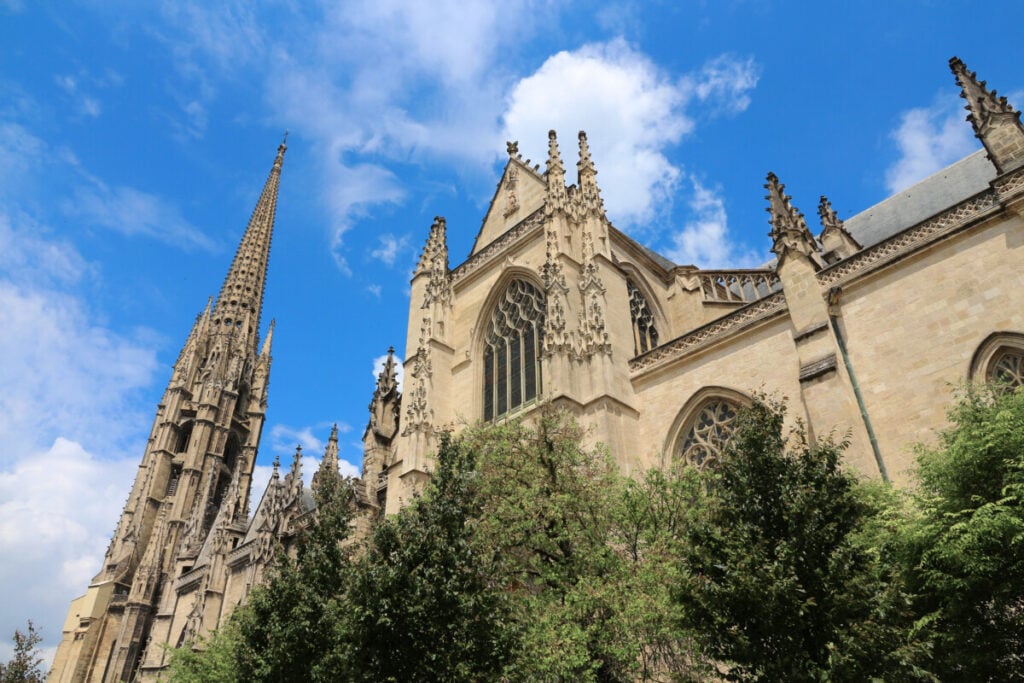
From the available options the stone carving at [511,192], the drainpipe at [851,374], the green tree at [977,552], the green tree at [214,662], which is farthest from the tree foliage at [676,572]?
the stone carving at [511,192]

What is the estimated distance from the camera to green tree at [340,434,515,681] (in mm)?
9719

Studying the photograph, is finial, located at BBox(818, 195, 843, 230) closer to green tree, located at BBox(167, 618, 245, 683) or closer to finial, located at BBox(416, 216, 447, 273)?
finial, located at BBox(416, 216, 447, 273)

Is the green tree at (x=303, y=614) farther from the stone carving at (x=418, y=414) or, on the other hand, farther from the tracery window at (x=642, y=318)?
the tracery window at (x=642, y=318)

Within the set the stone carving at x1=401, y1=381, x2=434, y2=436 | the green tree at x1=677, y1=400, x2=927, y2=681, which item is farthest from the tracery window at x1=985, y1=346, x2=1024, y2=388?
the stone carving at x1=401, y1=381, x2=434, y2=436

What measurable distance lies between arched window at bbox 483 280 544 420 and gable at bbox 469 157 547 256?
2.92 metres

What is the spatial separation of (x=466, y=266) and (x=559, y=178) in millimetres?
4793

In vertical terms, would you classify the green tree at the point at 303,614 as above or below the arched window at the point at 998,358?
below

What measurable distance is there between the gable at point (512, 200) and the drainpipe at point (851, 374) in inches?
437

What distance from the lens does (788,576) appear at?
7.63m

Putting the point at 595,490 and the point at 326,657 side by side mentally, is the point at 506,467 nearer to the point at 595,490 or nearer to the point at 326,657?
the point at 595,490

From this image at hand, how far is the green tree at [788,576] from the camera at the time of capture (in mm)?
7273

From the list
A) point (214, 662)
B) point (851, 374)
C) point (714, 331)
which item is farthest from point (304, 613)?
point (851, 374)

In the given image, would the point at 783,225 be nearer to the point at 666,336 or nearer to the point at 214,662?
the point at 666,336

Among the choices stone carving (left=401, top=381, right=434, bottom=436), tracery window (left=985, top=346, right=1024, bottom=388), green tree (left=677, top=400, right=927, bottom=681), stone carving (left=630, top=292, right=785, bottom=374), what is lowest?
green tree (left=677, top=400, right=927, bottom=681)
